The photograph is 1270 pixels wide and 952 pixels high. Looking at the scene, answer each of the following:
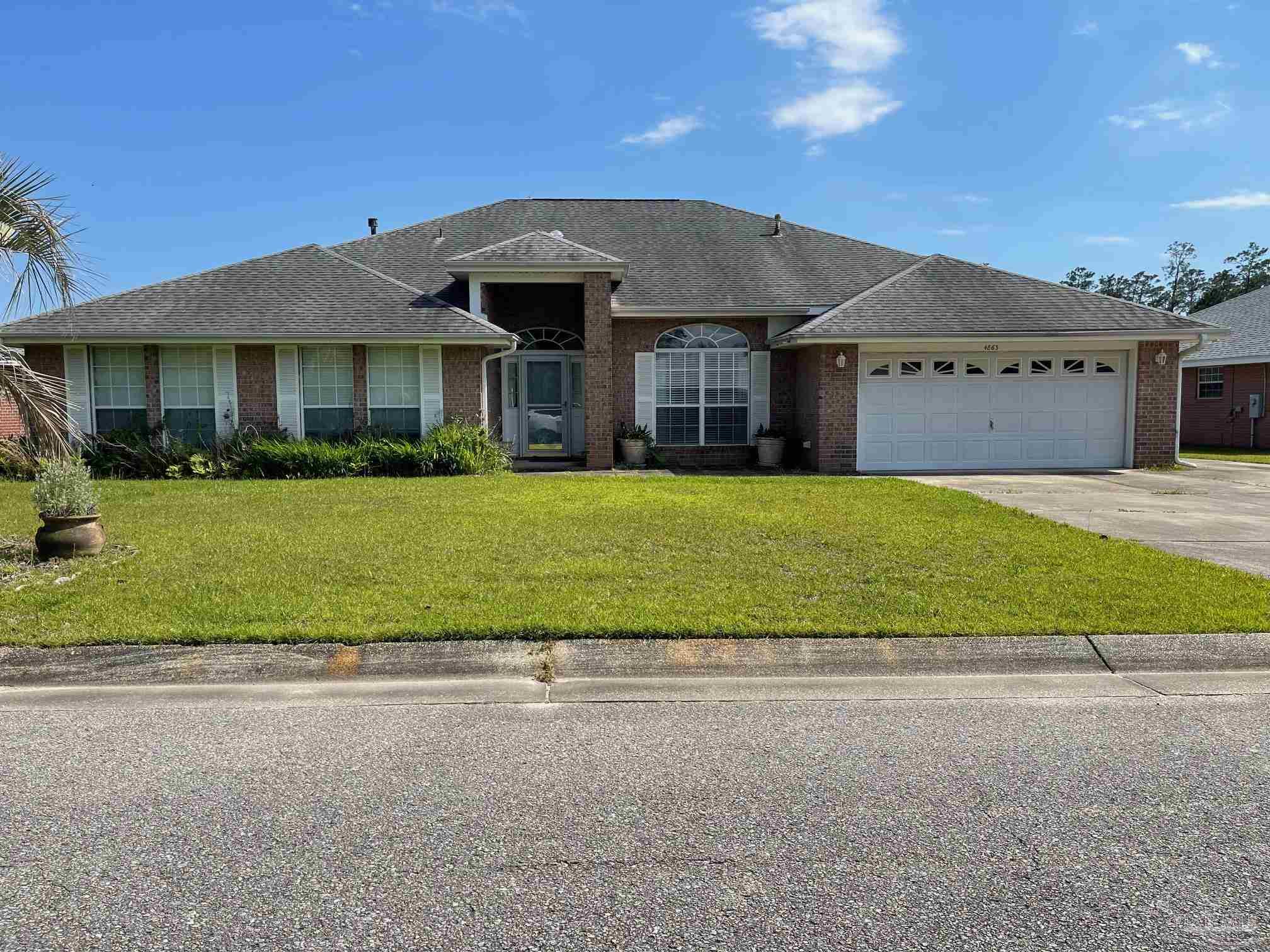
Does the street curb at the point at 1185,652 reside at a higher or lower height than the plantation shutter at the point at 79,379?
lower

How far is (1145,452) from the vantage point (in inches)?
701

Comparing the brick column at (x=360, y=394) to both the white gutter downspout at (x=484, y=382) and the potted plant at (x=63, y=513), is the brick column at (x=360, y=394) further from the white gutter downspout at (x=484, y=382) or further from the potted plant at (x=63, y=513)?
the potted plant at (x=63, y=513)

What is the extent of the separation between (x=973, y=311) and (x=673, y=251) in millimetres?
7165

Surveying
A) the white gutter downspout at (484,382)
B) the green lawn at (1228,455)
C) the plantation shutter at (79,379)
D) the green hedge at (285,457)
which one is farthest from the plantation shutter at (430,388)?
the green lawn at (1228,455)

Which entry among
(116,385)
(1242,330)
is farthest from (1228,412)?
(116,385)

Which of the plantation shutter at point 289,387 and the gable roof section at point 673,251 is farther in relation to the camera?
the gable roof section at point 673,251

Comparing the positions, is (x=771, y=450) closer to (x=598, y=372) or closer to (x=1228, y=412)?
(x=598, y=372)

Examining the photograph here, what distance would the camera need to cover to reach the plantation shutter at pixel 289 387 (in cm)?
1689

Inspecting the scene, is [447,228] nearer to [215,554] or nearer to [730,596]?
[215,554]

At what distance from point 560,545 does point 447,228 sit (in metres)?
15.7

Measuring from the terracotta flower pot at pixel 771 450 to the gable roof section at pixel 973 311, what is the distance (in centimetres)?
212

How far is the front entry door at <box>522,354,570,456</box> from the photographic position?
19.8 m

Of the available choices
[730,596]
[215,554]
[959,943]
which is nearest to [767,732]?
[959,943]

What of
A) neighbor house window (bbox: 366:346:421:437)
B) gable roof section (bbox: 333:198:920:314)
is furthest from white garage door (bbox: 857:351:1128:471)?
neighbor house window (bbox: 366:346:421:437)
